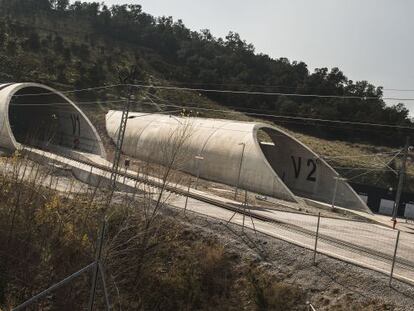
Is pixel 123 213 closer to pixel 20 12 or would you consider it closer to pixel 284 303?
pixel 284 303

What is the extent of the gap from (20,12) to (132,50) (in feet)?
93.5

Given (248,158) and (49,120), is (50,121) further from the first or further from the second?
(248,158)

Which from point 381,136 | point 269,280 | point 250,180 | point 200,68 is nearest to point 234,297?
point 269,280

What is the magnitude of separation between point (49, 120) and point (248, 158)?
26.6 metres

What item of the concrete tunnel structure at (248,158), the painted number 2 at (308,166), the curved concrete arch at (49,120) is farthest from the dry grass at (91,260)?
the curved concrete arch at (49,120)

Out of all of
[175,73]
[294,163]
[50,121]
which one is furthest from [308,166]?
[175,73]

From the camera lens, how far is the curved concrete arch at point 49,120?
52469 mm

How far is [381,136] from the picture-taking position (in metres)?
104

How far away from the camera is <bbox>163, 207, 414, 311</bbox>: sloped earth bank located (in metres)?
15.5

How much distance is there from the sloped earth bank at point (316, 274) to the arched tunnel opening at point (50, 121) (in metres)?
33.0

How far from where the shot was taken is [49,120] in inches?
2296

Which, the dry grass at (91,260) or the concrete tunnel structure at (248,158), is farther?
the concrete tunnel structure at (248,158)

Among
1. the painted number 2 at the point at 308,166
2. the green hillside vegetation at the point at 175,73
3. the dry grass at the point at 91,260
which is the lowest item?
the dry grass at the point at 91,260

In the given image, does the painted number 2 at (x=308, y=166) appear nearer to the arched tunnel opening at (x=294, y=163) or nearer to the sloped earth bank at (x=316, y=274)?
the arched tunnel opening at (x=294, y=163)
